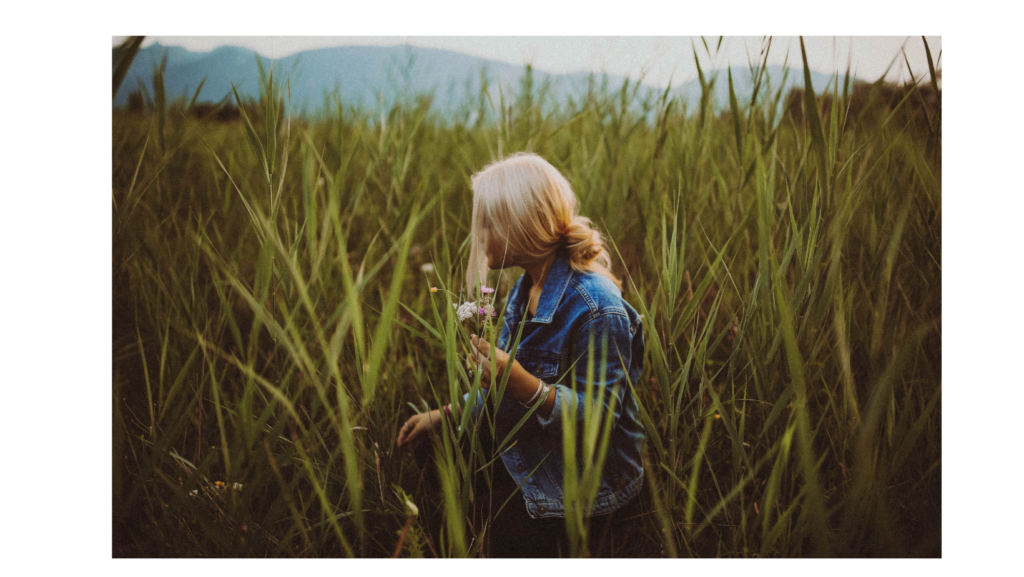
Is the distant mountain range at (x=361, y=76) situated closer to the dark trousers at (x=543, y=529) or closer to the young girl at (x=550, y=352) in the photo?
the young girl at (x=550, y=352)

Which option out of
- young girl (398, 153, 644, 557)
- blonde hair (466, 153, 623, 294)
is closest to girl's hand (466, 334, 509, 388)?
young girl (398, 153, 644, 557)

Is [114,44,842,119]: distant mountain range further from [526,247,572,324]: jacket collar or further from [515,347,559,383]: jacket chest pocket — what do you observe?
[515,347,559,383]: jacket chest pocket

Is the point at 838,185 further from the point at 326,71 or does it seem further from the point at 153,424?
the point at 153,424

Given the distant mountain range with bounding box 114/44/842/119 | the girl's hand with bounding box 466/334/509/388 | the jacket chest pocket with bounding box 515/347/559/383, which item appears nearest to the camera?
the girl's hand with bounding box 466/334/509/388

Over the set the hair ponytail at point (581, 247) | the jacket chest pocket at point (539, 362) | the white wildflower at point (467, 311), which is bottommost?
the jacket chest pocket at point (539, 362)

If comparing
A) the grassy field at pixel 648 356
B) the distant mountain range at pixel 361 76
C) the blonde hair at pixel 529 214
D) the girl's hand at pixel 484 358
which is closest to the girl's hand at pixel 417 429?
the grassy field at pixel 648 356
